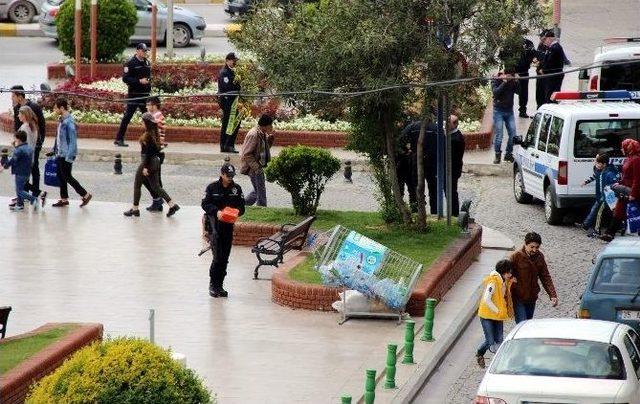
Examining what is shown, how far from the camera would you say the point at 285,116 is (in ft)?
Result: 101

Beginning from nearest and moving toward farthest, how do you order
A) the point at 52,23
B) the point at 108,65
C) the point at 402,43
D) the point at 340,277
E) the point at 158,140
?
1. the point at 340,277
2. the point at 402,43
3. the point at 158,140
4. the point at 108,65
5. the point at 52,23

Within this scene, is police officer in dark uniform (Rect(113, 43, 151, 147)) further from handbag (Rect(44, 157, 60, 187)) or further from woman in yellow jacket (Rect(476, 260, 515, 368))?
woman in yellow jacket (Rect(476, 260, 515, 368))

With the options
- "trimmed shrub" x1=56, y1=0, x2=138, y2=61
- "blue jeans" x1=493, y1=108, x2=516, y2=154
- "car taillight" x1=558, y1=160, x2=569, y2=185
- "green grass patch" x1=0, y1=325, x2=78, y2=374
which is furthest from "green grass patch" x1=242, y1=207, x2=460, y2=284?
"trimmed shrub" x1=56, y1=0, x2=138, y2=61

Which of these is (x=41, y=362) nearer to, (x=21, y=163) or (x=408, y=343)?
(x=408, y=343)

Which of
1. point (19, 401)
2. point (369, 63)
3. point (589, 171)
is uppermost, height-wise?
point (369, 63)

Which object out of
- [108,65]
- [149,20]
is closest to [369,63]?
[108,65]

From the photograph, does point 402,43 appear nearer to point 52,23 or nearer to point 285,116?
point 285,116

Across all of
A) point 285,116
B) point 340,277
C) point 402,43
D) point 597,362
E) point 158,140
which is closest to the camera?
point 597,362

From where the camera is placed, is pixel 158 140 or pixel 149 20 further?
pixel 149 20

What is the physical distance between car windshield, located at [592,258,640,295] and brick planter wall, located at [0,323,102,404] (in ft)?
16.9

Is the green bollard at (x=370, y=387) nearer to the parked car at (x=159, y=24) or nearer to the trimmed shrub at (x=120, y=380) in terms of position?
the trimmed shrub at (x=120, y=380)

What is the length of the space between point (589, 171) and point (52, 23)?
70.6 feet

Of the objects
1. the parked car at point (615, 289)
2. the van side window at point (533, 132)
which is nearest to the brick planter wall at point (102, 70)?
the van side window at point (533, 132)

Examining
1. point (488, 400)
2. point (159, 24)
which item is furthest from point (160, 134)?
point (159, 24)
